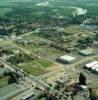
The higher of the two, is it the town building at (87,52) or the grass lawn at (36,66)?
the town building at (87,52)

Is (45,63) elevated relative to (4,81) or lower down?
elevated

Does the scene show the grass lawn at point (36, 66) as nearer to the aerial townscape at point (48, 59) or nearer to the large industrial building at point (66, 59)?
the aerial townscape at point (48, 59)

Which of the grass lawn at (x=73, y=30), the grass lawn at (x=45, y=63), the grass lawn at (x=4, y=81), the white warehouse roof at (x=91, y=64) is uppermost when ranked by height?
the grass lawn at (x=73, y=30)

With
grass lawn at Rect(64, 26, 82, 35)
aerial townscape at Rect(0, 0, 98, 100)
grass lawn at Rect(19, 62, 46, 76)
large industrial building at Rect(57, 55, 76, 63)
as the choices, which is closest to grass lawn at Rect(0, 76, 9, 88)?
aerial townscape at Rect(0, 0, 98, 100)

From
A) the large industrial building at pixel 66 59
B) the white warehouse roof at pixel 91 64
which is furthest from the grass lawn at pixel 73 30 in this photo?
the white warehouse roof at pixel 91 64

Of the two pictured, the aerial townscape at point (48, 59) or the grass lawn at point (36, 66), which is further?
the grass lawn at point (36, 66)

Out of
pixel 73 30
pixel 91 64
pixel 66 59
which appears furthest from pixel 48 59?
pixel 73 30

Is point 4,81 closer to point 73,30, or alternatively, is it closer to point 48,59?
point 48,59

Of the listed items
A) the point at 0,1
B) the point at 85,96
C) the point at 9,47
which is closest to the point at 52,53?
the point at 9,47

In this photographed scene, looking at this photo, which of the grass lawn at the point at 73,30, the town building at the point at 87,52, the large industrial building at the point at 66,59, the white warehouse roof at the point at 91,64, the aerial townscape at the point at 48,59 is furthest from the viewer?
the grass lawn at the point at 73,30
